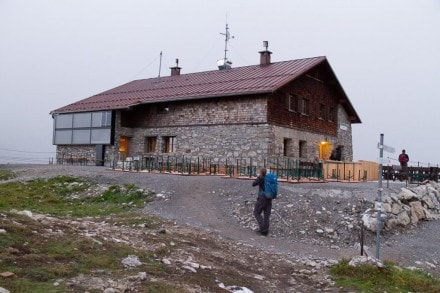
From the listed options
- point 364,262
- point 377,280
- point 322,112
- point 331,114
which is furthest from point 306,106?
point 377,280

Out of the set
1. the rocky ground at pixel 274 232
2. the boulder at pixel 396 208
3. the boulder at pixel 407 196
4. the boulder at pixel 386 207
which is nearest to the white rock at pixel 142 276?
the rocky ground at pixel 274 232

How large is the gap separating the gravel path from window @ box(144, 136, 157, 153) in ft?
32.7

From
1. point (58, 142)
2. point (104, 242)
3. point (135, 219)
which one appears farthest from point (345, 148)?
point (104, 242)

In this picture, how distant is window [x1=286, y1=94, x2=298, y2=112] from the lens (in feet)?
80.7

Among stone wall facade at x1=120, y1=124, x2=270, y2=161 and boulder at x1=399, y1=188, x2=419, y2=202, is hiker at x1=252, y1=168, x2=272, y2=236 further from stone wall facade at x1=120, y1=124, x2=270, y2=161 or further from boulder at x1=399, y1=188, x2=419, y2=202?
stone wall facade at x1=120, y1=124, x2=270, y2=161

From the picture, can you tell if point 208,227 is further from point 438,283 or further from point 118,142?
point 118,142

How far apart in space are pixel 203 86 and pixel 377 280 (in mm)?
19915

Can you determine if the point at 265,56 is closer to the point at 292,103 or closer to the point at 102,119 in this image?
the point at 292,103

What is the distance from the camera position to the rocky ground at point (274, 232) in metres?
7.66

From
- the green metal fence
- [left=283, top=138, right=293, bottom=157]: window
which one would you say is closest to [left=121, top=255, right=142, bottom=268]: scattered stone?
the green metal fence

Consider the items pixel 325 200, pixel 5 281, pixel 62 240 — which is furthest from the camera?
pixel 325 200

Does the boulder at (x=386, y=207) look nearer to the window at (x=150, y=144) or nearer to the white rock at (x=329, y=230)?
the white rock at (x=329, y=230)

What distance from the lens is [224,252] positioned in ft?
28.4

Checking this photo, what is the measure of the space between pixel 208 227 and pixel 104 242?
14.4 feet
